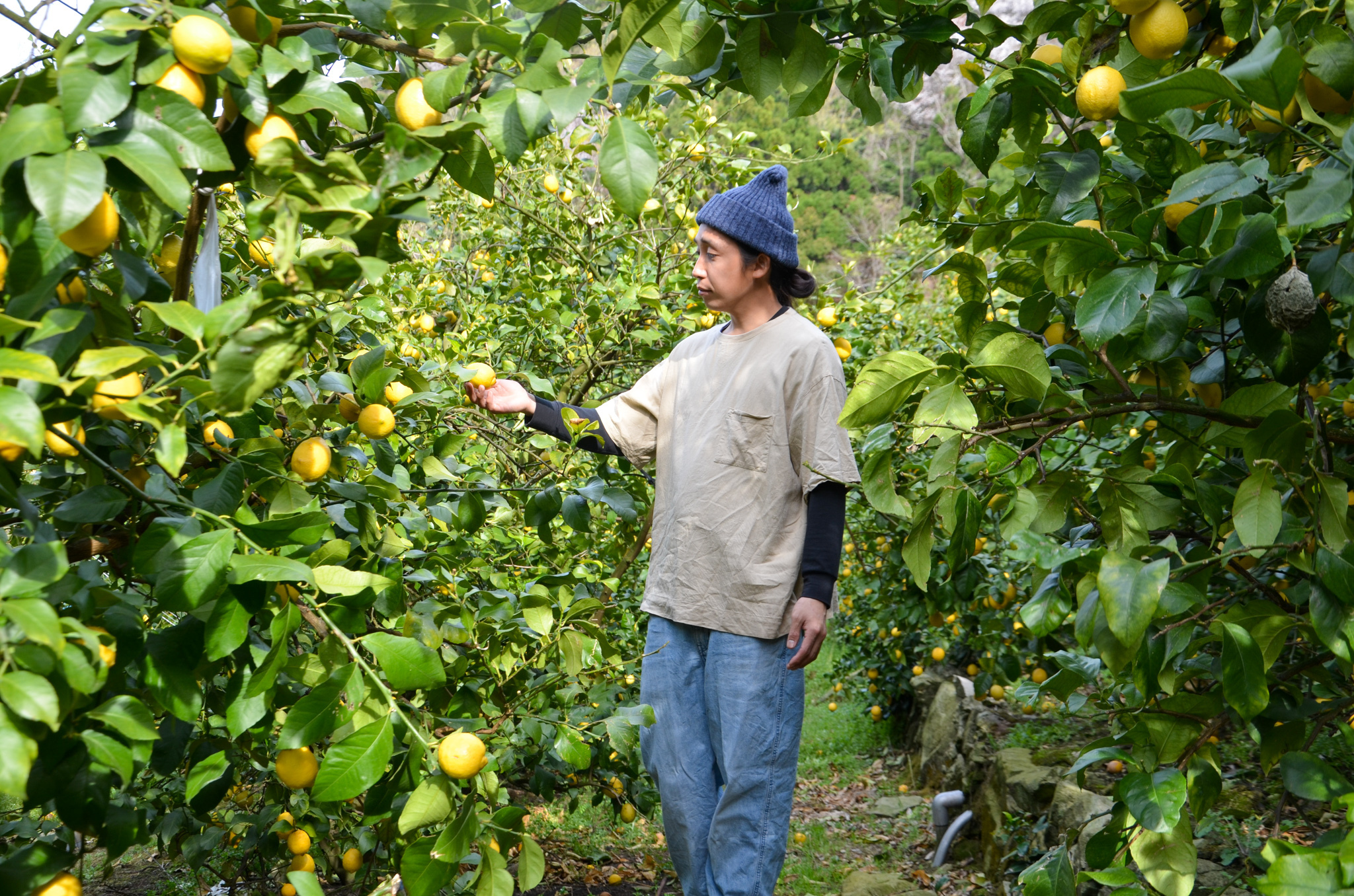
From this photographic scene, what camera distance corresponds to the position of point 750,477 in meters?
2.24

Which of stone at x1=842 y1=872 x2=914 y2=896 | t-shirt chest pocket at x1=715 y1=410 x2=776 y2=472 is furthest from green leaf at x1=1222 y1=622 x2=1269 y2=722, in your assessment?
stone at x1=842 y1=872 x2=914 y2=896

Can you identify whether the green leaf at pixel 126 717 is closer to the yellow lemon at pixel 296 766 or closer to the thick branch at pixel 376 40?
the yellow lemon at pixel 296 766

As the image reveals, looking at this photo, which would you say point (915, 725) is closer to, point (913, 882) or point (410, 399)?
point (913, 882)

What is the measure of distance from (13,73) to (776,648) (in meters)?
1.70

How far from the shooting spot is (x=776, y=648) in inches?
85.8

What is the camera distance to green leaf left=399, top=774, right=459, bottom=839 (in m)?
0.96

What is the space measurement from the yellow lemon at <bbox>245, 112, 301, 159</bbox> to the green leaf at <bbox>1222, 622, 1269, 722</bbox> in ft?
3.34

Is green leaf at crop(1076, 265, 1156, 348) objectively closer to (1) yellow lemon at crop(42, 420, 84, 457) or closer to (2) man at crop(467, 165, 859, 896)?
(1) yellow lemon at crop(42, 420, 84, 457)

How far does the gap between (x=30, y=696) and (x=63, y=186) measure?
0.35 metres

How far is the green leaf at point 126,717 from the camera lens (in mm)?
778

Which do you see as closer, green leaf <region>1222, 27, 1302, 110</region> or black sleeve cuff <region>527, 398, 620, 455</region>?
green leaf <region>1222, 27, 1302, 110</region>

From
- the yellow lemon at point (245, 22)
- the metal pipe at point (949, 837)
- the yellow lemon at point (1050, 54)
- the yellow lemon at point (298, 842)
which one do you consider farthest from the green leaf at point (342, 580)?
the metal pipe at point (949, 837)

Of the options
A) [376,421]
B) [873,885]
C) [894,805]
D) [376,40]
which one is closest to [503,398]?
[376,421]

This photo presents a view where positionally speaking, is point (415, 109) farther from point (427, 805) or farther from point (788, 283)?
point (788, 283)
